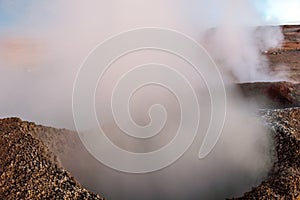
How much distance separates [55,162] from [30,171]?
0.45 m

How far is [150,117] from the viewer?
31.3ft

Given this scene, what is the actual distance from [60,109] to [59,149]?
674cm

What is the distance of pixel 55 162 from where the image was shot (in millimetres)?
5410

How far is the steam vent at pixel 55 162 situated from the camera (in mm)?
4836

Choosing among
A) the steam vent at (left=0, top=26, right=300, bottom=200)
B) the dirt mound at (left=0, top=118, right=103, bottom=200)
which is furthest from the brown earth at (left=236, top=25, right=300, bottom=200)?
the dirt mound at (left=0, top=118, right=103, bottom=200)

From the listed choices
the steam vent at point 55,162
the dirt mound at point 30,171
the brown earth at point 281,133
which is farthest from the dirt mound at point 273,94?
the dirt mound at point 30,171

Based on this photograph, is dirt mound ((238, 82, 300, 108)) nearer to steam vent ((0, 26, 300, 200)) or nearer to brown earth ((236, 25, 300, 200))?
brown earth ((236, 25, 300, 200))

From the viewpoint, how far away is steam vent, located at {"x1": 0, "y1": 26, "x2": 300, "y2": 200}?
4836mm

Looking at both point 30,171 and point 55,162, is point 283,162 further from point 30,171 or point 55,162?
point 30,171

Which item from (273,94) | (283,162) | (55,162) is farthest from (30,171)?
(273,94)

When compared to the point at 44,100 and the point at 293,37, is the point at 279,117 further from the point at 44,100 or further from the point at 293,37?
the point at 293,37

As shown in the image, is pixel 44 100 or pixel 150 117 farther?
pixel 44 100

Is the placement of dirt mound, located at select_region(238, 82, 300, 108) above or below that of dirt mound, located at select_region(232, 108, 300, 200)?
below

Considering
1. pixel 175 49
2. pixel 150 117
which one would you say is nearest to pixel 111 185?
pixel 150 117
